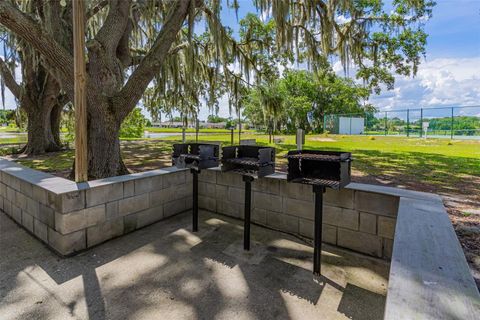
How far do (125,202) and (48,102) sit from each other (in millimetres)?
7584

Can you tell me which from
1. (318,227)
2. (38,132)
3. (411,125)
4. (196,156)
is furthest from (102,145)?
(411,125)

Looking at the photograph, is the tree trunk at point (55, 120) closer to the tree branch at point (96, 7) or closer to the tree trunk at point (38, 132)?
the tree trunk at point (38, 132)

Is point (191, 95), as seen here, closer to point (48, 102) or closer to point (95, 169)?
point (48, 102)

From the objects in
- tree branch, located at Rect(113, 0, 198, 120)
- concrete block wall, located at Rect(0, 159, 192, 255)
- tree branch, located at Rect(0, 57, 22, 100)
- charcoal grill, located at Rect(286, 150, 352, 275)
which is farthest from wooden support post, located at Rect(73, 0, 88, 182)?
tree branch, located at Rect(0, 57, 22, 100)

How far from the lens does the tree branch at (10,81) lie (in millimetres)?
7477

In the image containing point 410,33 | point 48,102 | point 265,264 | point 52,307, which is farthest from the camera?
point 48,102

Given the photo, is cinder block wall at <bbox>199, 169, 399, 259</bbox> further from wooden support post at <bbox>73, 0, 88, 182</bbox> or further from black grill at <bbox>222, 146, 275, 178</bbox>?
wooden support post at <bbox>73, 0, 88, 182</bbox>

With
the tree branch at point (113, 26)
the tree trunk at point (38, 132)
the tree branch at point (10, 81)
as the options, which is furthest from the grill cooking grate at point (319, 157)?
the tree branch at point (10, 81)

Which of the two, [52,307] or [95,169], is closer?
[52,307]

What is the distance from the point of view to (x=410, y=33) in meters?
6.64

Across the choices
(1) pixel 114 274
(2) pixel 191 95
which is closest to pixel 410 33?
(2) pixel 191 95

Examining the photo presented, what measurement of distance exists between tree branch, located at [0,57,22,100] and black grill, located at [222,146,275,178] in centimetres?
844

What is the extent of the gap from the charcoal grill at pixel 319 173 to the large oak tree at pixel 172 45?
3.00 m

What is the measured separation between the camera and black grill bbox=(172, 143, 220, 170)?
289 cm
